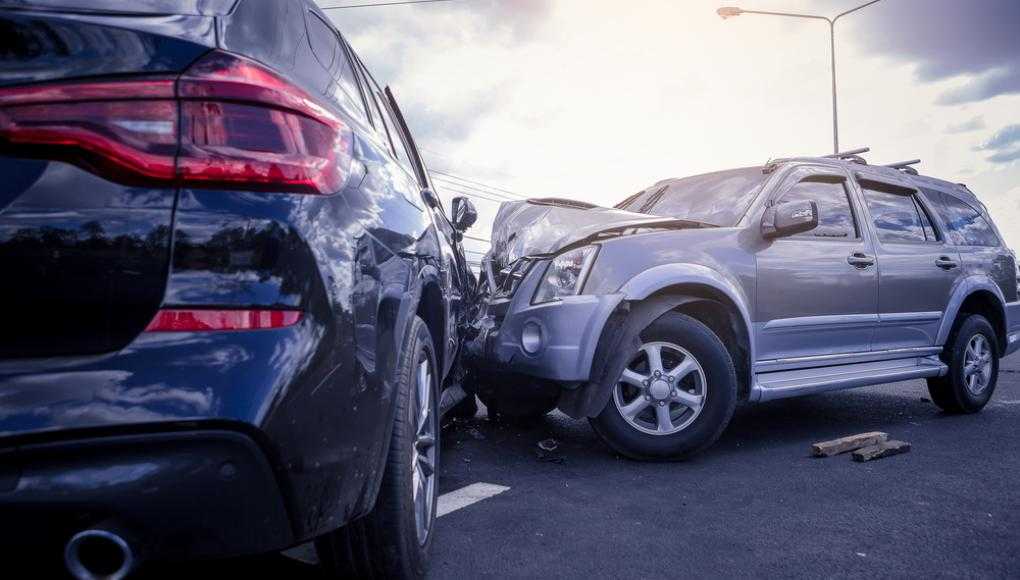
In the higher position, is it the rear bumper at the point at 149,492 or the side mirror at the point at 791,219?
the side mirror at the point at 791,219

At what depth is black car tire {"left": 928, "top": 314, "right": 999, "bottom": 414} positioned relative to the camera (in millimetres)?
5742

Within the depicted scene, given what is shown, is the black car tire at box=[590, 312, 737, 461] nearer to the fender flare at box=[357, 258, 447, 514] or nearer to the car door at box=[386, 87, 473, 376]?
the car door at box=[386, 87, 473, 376]

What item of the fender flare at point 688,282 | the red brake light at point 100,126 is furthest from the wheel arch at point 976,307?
the red brake light at point 100,126

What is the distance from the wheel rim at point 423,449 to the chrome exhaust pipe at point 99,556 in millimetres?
969

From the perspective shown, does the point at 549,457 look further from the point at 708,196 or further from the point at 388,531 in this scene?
the point at 388,531

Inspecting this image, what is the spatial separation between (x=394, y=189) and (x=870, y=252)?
3953 millimetres

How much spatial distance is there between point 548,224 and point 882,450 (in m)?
2.26

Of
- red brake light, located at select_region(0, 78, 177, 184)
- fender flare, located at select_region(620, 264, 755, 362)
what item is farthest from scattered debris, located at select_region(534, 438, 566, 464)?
red brake light, located at select_region(0, 78, 177, 184)

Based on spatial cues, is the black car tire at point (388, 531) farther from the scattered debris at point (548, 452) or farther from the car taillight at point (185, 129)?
the scattered debris at point (548, 452)

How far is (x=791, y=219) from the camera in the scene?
4.37m

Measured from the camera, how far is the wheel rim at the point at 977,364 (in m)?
5.85

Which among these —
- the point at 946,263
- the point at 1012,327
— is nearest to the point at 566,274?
the point at 946,263

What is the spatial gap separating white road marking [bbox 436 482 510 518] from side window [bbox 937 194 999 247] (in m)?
4.41

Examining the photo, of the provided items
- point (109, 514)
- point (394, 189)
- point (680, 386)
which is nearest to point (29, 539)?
point (109, 514)
